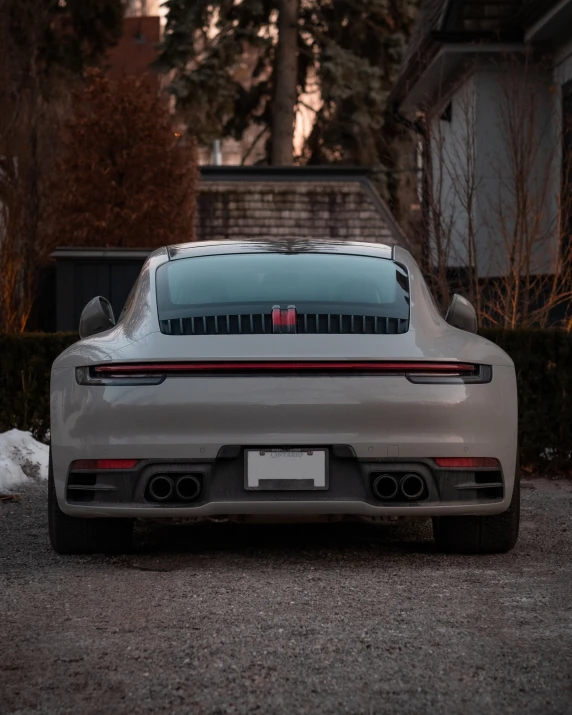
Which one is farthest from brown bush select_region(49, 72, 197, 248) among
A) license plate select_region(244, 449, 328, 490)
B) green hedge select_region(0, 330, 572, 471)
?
license plate select_region(244, 449, 328, 490)

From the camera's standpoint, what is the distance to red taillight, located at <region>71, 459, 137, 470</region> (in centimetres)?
584

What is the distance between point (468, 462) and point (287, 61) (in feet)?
90.6

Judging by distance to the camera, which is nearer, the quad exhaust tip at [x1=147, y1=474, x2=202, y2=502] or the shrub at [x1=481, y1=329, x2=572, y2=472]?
the quad exhaust tip at [x1=147, y1=474, x2=202, y2=502]

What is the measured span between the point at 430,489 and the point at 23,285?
10.5 meters

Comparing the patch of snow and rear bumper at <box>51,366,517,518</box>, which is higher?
rear bumper at <box>51,366,517,518</box>

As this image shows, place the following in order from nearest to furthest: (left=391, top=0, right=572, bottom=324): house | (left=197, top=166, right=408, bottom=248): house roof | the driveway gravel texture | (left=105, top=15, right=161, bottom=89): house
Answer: the driveway gravel texture, (left=391, top=0, right=572, bottom=324): house, (left=197, top=166, right=408, bottom=248): house roof, (left=105, top=15, right=161, bottom=89): house

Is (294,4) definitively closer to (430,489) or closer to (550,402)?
(550,402)

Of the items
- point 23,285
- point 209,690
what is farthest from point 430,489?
point 23,285

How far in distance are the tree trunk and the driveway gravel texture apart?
25.6 metres

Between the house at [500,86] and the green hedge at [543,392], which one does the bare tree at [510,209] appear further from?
the green hedge at [543,392]

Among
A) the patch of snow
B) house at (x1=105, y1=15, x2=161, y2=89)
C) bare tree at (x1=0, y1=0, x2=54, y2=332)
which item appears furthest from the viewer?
house at (x1=105, y1=15, x2=161, y2=89)

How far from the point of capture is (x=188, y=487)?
5.85 meters

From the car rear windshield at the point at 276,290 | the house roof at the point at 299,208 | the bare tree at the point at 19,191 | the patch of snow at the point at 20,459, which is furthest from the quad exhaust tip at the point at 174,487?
the house roof at the point at 299,208

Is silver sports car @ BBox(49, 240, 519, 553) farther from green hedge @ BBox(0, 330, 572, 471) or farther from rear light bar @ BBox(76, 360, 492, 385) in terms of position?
green hedge @ BBox(0, 330, 572, 471)
